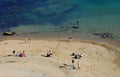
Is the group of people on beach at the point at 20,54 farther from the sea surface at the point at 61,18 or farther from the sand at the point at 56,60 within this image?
the sea surface at the point at 61,18

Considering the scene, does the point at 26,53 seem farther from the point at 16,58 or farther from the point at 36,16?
the point at 36,16

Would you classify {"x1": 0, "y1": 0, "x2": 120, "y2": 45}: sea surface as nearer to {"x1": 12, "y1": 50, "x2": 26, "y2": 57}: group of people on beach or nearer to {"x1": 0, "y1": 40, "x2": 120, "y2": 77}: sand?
{"x1": 0, "y1": 40, "x2": 120, "y2": 77}: sand

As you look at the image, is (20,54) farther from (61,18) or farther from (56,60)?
(61,18)

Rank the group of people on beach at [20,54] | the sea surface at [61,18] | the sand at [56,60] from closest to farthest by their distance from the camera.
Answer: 1. the sand at [56,60]
2. the group of people on beach at [20,54]
3. the sea surface at [61,18]

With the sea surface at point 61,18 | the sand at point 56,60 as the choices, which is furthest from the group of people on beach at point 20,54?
the sea surface at point 61,18

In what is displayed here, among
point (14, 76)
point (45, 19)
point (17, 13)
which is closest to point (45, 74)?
point (14, 76)

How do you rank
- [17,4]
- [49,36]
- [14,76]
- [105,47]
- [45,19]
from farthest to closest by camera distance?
[17,4] < [45,19] < [49,36] < [105,47] < [14,76]

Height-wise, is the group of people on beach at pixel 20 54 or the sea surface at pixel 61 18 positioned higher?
the sea surface at pixel 61 18
